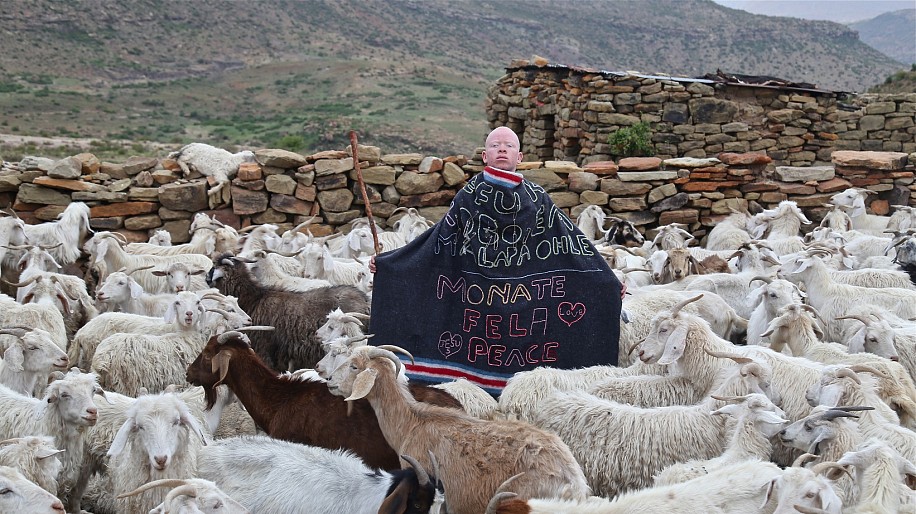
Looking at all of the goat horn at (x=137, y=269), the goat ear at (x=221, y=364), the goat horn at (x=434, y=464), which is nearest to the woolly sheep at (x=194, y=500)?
the goat horn at (x=434, y=464)

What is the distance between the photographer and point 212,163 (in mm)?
9406

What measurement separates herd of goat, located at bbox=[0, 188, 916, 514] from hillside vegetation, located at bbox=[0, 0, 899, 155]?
14.5m

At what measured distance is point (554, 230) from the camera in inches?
209

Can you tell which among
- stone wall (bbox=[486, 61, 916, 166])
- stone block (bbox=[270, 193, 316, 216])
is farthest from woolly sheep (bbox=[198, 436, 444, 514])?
stone wall (bbox=[486, 61, 916, 166])

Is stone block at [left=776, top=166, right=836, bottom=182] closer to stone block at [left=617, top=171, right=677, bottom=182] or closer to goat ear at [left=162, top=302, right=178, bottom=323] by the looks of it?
stone block at [left=617, top=171, right=677, bottom=182]

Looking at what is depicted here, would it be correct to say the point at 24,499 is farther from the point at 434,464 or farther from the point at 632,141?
the point at 632,141

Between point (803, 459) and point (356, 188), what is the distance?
6.41 m

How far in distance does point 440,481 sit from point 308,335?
243 cm

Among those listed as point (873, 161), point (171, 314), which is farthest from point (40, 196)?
point (873, 161)

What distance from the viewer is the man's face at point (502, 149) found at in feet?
17.0

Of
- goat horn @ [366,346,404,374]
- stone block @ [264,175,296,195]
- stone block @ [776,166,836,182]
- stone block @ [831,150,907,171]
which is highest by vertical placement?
stone block @ [831,150,907,171]

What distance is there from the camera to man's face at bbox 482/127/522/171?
5195 millimetres

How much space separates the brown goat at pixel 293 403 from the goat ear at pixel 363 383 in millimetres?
353

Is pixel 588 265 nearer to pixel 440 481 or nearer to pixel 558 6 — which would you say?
pixel 440 481
